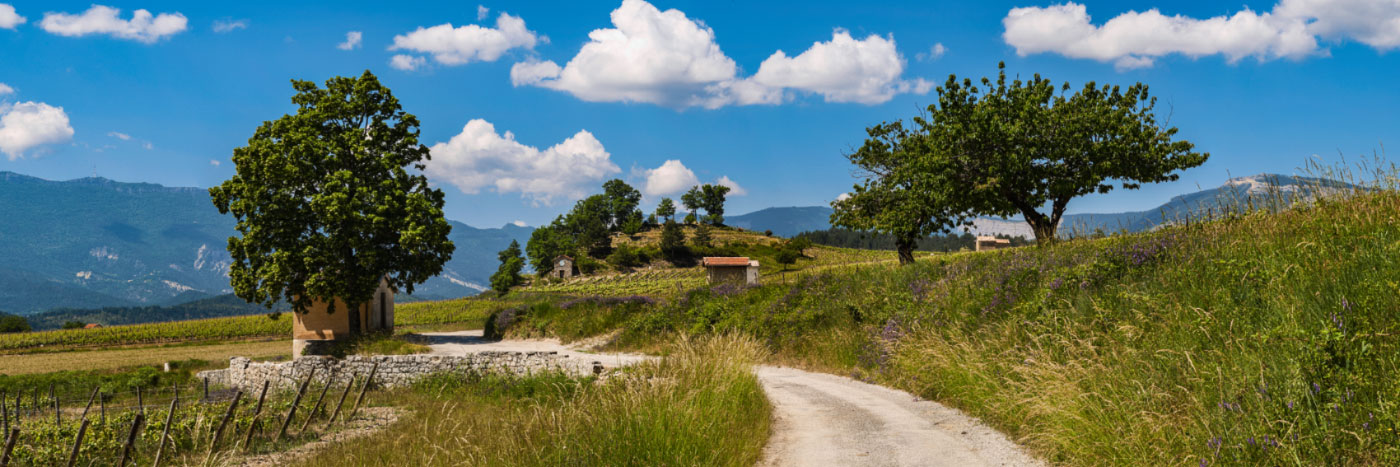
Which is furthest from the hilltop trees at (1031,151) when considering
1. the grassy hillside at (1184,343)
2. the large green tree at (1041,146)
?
the grassy hillside at (1184,343)

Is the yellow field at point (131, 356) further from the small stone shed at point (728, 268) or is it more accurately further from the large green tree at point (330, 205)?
the small stone shed at point (728, 268)

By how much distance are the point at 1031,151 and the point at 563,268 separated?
88873mm

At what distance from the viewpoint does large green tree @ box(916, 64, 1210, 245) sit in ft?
117

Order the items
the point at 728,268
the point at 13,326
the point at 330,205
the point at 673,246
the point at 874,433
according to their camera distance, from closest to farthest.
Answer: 1. the point at 874,433
2. the point at 330,205
3. the point at 728,268
4. the point at 13,326
5. the point at 673,246

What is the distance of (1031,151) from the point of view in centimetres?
3481

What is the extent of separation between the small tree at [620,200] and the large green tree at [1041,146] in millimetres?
130150

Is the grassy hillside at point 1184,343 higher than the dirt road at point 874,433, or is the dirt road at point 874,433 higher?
the grassy hillside at point 1184,343

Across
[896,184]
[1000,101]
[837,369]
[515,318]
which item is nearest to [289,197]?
[515,318]

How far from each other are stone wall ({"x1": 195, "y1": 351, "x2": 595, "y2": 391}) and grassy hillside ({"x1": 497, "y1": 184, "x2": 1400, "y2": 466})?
38.3 ft

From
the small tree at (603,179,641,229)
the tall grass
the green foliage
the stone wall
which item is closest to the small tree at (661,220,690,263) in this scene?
the small tree at (603,179,641,229)

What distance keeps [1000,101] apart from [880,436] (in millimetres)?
32319

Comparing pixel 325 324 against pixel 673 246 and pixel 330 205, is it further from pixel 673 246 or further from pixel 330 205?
pixel 673 246

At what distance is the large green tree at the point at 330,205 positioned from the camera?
33125 millimetres

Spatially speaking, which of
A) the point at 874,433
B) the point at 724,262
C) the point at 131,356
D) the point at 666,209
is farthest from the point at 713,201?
the point at 874,433
